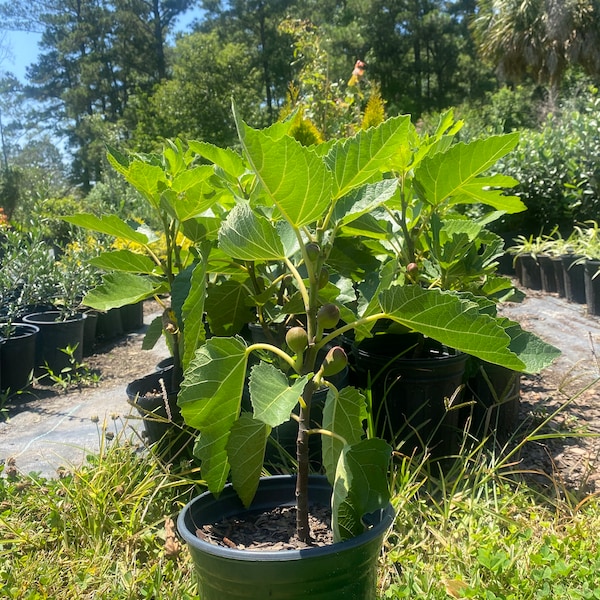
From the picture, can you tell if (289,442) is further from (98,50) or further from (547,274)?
(98,50)

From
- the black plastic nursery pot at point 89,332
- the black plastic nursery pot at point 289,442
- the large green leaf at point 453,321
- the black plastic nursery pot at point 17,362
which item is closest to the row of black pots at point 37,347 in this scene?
the black plastic nursery pot at point 17,362

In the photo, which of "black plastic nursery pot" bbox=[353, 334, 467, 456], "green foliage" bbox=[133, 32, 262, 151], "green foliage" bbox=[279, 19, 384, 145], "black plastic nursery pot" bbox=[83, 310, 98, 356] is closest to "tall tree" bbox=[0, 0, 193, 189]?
"green foliage" bbox=[133, 32, 262, 151]

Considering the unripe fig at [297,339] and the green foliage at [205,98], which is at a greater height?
the green foliage at [205,98]

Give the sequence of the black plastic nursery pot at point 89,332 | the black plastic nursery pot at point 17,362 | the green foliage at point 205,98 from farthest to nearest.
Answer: the green foliage at point 205,98 → the black plastic nursery pot at point 89,332 → the black plastic nursery pot at point 17,362

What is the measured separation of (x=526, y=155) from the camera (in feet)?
26.2

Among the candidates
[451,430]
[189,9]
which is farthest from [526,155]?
[189,9]

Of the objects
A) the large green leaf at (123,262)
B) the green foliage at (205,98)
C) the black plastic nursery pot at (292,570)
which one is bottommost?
the black plastic nursery pot at (292,570)

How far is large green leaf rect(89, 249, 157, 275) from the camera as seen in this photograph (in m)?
1.74

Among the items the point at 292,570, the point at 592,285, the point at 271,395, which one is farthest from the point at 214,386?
the point at 592,285

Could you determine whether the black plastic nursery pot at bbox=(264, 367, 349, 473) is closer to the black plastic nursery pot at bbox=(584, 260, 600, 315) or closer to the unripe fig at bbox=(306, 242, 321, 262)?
the unripe fig at bbox=(306, 242, 321, 262)

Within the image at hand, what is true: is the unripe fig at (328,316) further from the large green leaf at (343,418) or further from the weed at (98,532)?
the weed at (98,532)

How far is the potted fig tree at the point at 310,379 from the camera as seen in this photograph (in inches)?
39.0

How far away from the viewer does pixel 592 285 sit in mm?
5113

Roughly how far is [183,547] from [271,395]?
38.5 inches
